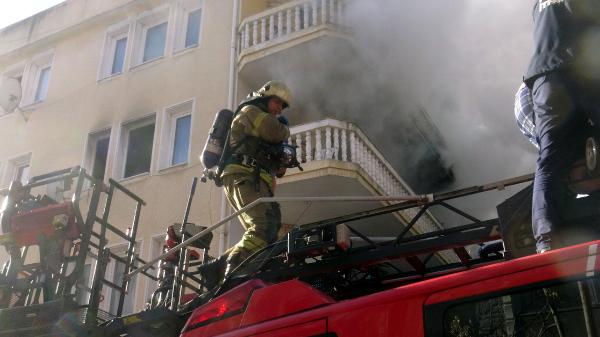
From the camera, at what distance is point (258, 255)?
473 centimetres

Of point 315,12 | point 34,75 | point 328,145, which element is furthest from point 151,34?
point 328,145

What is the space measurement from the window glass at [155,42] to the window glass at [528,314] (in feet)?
35.4

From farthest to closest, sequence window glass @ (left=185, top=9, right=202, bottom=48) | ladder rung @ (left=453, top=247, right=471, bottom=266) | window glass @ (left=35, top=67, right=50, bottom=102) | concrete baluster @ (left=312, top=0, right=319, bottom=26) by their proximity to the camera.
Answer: window glass @ (left=35, top=67, right=50, bottom=102)
window glass @ (left=185, top=9, right=202, bottom=48)
concrete baluster @ (left=312, top=0, right=319, bottom=26)
ladder rung @ (left=453, top=247, right=471, bottom=266)

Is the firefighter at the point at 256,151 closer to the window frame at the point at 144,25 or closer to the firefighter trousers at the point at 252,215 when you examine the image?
the firefighter trousers at the point at 252,215

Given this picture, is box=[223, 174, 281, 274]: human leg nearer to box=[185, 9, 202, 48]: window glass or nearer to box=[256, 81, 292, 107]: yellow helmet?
box=[256, 81, 292, 107]: yellow helmet

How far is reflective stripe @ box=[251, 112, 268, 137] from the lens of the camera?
5.62 meters

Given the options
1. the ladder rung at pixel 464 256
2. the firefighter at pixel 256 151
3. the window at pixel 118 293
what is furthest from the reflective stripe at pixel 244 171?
the window at pixel 118 293

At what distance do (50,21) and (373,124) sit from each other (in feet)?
24.6

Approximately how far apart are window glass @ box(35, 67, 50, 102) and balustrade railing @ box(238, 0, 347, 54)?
4.84 m

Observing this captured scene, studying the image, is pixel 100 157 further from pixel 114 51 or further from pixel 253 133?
pixel 253 133

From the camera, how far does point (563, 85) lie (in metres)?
3.59

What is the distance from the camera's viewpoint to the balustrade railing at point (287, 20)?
1049 cm

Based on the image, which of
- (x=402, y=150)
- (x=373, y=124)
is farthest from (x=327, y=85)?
(x=402, y=150)

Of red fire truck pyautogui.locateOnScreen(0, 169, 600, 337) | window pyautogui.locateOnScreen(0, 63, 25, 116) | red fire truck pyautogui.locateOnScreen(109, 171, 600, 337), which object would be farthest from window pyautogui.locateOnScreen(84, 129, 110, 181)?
red fire truck pyautogui.locateOnScreen(109, 171, 600, 337)
